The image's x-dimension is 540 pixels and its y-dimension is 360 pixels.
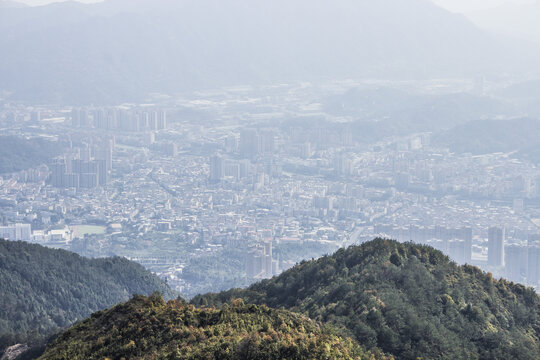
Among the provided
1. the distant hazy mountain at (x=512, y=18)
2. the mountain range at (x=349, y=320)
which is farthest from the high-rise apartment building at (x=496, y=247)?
the distant hazy mountain at (x=512, y=18)

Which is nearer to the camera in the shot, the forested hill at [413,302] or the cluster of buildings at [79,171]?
the forested hill at [413,302]

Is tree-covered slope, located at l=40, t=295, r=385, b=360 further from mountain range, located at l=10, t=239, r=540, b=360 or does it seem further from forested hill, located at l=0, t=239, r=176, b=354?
forested hill, located at l=0, t=239, r=176, b=354

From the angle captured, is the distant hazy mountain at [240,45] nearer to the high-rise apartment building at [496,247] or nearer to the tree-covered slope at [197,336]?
the high-rise apartment building at [496,247]

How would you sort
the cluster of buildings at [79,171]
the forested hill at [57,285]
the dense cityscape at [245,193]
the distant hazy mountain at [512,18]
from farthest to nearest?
1. the distant hazy mountain at [512,18]
2. the cluster of buildings at [79,171]
3. the dense cityscape at [245,193]
4. the forested hill at [57,285]

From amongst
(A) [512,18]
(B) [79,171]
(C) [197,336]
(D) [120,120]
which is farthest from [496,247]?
(A) [512,18]

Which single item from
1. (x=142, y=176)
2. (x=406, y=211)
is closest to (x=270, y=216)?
(x=406, y=211)

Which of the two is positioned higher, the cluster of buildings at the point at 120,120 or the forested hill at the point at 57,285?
the cluster of buildings at the point at 120,120

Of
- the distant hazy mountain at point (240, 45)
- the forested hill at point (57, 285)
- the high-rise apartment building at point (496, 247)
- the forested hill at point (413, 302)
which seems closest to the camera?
the forested hill at point (413, 302)

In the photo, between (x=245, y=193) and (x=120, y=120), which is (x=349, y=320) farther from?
(x=120, y=120)
